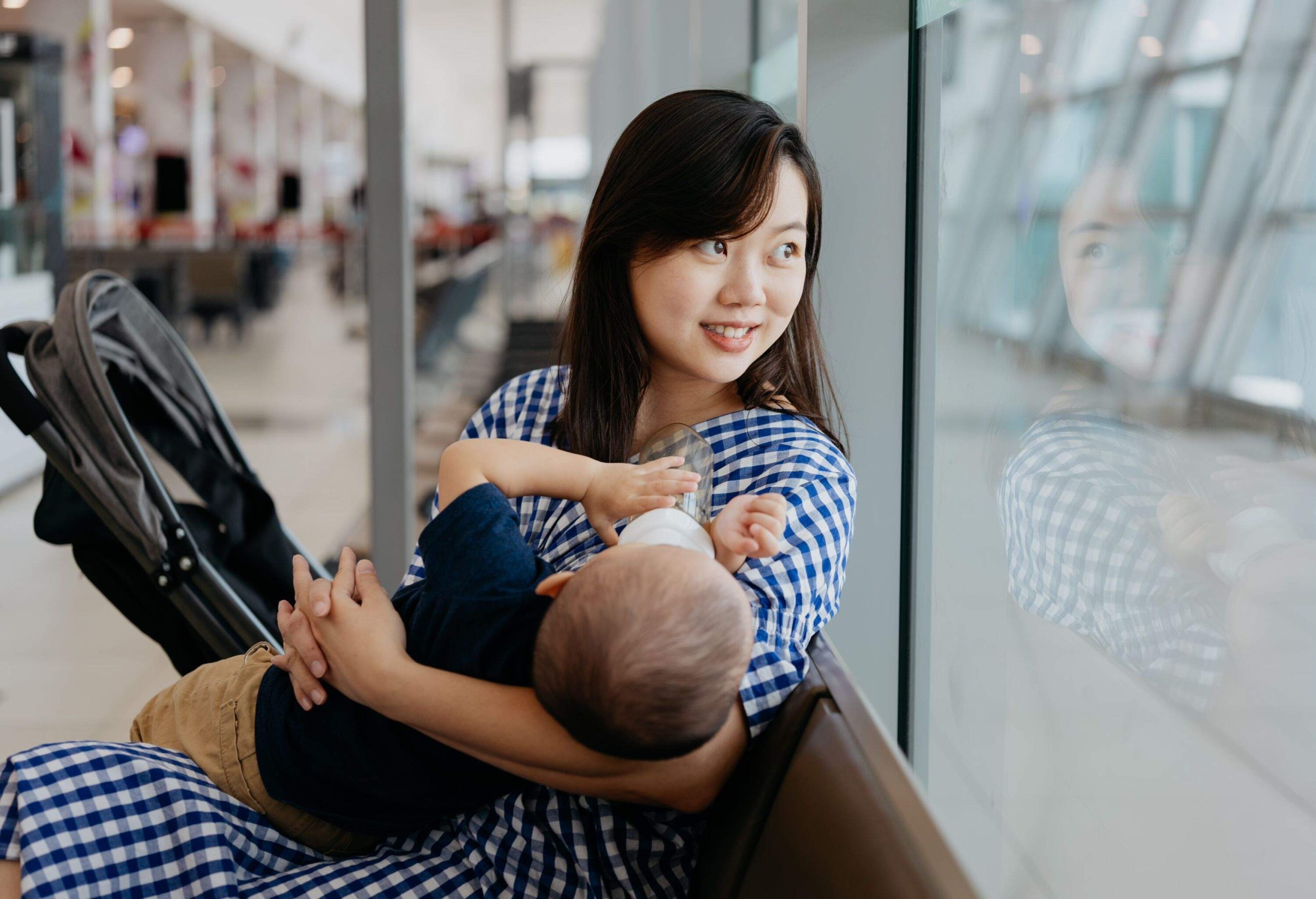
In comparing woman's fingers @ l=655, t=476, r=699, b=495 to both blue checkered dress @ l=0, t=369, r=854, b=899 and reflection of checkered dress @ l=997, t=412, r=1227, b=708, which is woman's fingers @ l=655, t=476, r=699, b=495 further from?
reflection of checkered dress @ l=997, t=412, r=1227, b=708

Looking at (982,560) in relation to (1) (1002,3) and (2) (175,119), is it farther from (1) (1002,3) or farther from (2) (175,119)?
(2) (175,119)

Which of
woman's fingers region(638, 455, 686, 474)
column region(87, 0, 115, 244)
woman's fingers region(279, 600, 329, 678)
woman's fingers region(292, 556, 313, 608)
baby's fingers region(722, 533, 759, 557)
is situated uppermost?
column region(87, 0, 115, 244)

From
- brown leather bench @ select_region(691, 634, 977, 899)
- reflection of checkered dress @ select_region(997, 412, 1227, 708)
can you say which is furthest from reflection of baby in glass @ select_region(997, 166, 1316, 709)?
brown leather bench @ select_region(691, 634, 977, 899)

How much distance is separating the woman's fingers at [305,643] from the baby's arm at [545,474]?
0.19 meters

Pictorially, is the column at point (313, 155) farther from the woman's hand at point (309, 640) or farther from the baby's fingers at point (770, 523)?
the baby's fingers at point (770, 523)

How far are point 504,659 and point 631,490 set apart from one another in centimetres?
20

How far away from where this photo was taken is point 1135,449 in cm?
90

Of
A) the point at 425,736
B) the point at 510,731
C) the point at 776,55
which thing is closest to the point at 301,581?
the point at 425,736

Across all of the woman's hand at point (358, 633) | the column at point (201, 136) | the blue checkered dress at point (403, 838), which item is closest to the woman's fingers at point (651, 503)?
the blue checkered dress at point (403, 838)

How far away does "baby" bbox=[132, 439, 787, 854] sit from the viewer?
0.87 m

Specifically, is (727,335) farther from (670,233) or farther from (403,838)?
(403,838)

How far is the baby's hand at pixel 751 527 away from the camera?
999mm

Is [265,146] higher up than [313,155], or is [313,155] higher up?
[313,155]

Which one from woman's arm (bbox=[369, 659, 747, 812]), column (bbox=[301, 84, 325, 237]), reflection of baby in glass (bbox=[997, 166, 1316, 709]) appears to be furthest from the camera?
column (bbox=[301, 84, 325, 237])
